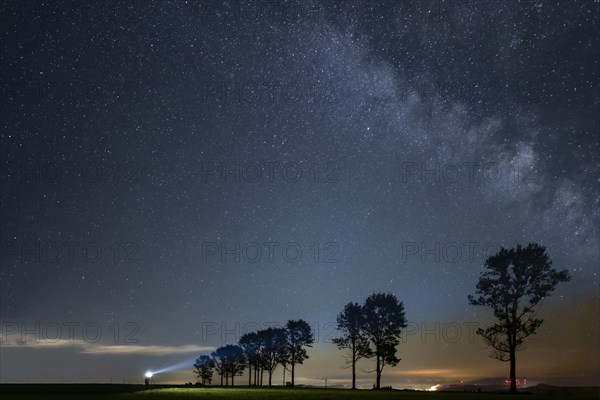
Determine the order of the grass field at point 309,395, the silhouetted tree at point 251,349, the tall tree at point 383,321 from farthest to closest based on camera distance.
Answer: the silhouetted tree at point 251,349
the tall tree at point 383,321
the grass field at point 309,395

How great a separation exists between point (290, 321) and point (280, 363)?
8190 mm

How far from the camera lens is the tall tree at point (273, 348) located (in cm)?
10325

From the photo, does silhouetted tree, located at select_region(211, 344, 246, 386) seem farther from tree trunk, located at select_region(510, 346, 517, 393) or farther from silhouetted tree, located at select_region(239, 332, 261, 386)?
tree trunk, located at select_region(510, 346, 517, 393)

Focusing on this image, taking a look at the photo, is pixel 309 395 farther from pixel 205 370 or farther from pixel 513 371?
pixel 205 370

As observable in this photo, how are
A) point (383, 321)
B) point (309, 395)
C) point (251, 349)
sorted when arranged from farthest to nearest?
point (251, 349) → point (383, 321) → point (309, 395)

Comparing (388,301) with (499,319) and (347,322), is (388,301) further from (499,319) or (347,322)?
(499,319)

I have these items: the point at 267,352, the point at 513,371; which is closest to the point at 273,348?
the point at 267,352

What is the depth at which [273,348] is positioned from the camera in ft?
350

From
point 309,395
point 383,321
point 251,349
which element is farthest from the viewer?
point 251,349

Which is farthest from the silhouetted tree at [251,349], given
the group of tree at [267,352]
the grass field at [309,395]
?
the grass field at [309,395]

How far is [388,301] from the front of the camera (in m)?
79.0

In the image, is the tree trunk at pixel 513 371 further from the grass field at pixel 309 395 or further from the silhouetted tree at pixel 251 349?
the silhouetted tree at pixel 251 349

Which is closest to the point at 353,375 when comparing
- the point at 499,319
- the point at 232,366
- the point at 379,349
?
the point at 379,349

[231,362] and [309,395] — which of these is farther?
[231,362]
